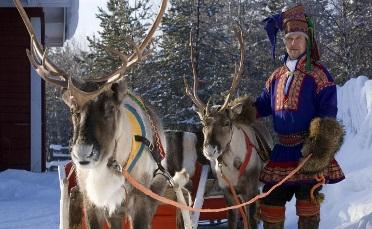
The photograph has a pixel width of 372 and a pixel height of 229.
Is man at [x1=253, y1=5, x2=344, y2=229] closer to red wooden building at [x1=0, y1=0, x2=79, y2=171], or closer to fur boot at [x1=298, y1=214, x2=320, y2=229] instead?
fur boot at [x1=298, y1=214, x2=320, y2=229]

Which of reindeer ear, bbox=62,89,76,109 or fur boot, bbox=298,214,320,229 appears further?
fur boot, bbox=298,214,320,229

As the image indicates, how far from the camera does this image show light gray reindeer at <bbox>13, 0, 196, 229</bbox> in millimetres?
3256

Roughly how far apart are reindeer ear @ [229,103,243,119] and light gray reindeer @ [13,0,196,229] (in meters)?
1.55

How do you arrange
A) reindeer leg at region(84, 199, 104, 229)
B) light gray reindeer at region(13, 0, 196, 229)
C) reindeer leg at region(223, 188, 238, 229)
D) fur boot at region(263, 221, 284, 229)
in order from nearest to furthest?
1. light gray reindeer at region(13, 0, 196, 229)
2. reindeer leg at region(84, 199, 104, 229)
3. fur boot at region(263, 221, 284, 229)
4. reindeer leg at region(223, 188, 238, 229)

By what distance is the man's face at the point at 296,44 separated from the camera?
14.4 ft

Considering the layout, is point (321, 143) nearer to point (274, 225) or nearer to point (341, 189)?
point (274, 225)

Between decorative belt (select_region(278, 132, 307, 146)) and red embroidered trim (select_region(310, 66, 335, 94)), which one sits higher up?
red embroidered trim (select_region(310, 66, 335, 94))

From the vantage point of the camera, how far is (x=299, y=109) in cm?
433

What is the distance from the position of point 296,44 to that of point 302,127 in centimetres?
62

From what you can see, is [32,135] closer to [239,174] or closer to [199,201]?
[239,174]

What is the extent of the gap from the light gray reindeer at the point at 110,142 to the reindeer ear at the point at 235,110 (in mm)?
1554

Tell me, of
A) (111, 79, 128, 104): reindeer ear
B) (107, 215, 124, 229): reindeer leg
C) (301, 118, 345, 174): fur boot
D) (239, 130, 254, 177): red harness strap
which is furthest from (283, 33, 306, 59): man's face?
(239, 130, 254, 177): red harness strap

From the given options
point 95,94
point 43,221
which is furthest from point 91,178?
point 43,221

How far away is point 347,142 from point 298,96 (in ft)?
13.1
